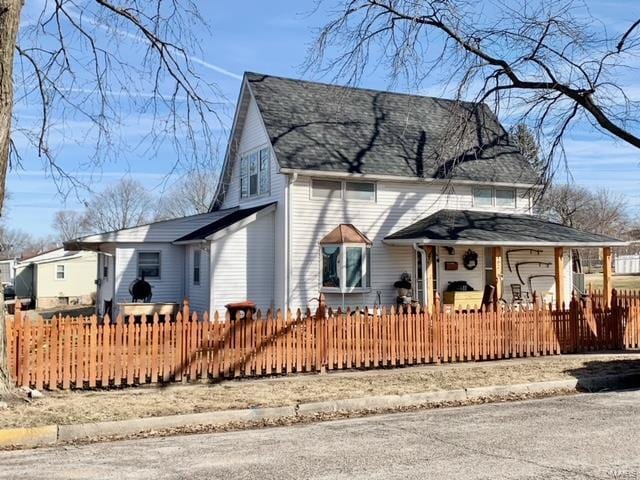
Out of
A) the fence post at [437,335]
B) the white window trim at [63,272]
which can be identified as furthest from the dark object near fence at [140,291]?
the white window trim at [63,272]

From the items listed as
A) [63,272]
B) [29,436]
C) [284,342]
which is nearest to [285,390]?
[284,342]

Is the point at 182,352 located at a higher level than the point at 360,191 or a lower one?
lower

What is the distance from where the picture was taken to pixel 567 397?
1085 centimetres

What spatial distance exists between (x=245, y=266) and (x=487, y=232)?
7.69 m

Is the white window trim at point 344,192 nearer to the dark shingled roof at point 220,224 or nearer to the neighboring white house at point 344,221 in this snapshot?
the neighboring white house at point 344,221

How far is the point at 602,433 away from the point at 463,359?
608 centimetres

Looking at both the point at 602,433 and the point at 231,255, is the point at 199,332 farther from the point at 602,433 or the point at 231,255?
the point at 231,255

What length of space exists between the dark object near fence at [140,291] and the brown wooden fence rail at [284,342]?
29.5 ft

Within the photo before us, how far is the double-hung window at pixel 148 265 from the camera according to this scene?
72.5 ft

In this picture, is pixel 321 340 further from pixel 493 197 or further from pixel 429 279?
pixel 493 197

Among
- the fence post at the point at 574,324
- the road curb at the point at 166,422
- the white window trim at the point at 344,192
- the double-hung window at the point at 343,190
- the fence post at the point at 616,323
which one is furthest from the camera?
the double-hung window at the point at 343,190

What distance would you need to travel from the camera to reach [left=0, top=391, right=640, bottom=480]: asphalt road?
6289 mm

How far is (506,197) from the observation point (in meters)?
→ 24.2

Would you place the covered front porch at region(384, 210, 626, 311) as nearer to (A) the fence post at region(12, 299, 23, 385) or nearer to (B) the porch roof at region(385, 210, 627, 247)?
(B) the porch roof at region(385, 210, 627, 247)
